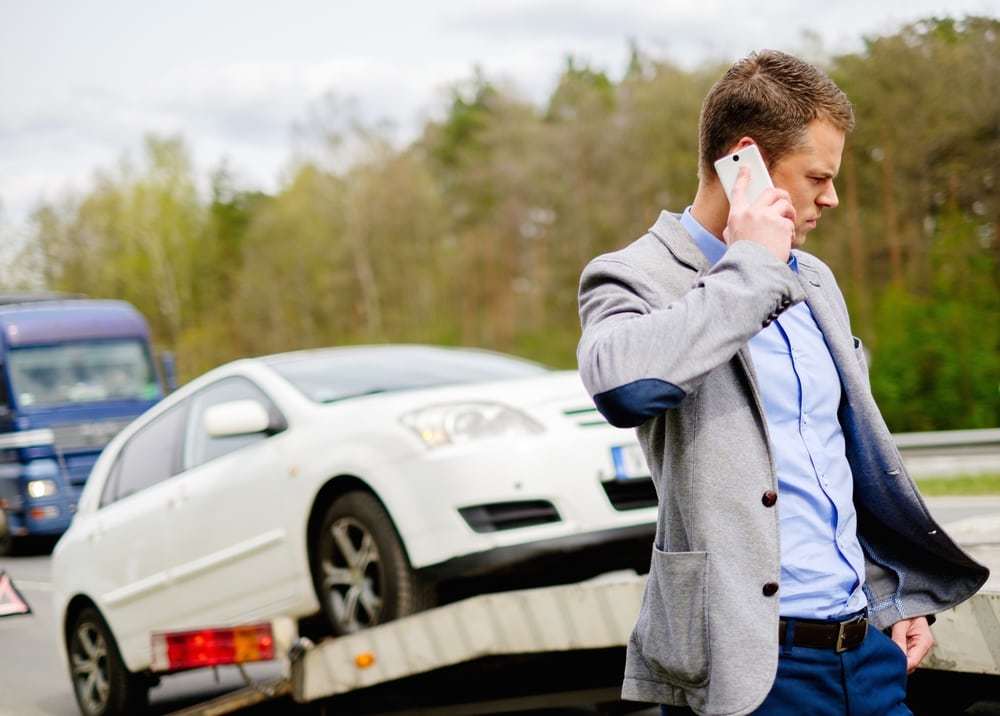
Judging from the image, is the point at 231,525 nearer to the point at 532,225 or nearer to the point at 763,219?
the point at 763,219

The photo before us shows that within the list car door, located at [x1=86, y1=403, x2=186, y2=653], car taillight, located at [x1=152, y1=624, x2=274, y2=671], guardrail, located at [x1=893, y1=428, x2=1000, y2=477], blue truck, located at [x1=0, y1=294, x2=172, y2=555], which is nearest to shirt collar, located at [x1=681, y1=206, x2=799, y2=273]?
car taillight, located at [x1=152, y1=624, x2=274, y2=671]

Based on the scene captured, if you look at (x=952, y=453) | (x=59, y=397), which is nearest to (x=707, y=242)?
(x=952, y=453)

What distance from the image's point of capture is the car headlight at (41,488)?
16672 millimetres

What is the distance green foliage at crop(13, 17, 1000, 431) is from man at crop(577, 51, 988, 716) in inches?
229

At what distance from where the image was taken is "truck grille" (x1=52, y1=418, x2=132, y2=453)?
1695 cm

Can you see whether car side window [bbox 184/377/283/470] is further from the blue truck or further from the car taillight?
the blue truck

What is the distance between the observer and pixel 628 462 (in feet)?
18.9

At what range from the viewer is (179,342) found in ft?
219

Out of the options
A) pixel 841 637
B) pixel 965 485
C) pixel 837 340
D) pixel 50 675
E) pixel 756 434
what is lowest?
pixel 50 675

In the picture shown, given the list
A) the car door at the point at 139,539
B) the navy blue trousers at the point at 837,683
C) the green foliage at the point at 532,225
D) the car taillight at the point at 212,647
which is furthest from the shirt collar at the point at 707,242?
the green foliage at the point at 532,225

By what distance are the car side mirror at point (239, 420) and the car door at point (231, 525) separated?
55 millimetres

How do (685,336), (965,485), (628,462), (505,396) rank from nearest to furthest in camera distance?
(685,336) < (628,462) < (505,396) < (965,485)

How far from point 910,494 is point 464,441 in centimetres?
334

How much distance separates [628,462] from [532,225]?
39.2 m
